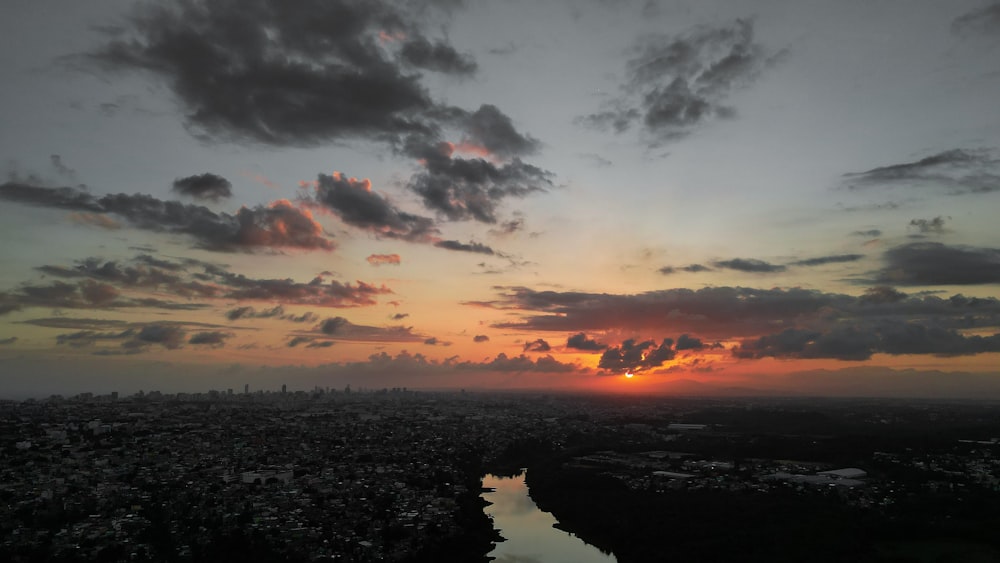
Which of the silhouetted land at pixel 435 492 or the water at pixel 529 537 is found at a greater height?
the silhouetted land at pixel 435 492

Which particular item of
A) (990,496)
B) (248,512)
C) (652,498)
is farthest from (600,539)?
(990,496)

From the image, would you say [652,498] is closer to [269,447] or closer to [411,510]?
[411,510]

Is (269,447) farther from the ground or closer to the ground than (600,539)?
farther from the ground

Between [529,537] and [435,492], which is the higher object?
[435,492]

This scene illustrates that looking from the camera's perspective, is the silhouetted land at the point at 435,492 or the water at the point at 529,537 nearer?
the silhouetted land at the point at 435,492
